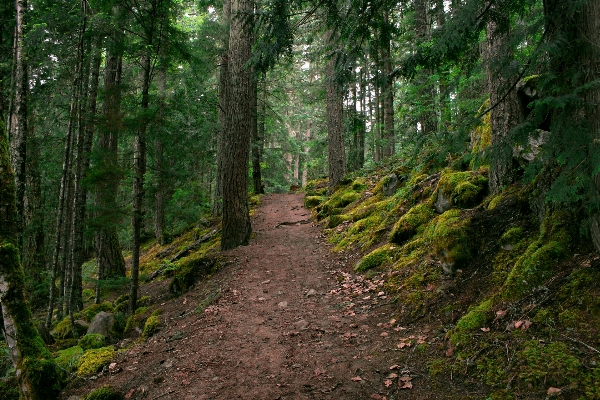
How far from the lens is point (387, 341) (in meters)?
4.52

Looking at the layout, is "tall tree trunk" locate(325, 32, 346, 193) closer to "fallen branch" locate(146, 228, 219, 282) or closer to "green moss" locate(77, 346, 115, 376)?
"fallen branch" locate(146, 228, 219, 282)

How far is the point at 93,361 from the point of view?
545 cm

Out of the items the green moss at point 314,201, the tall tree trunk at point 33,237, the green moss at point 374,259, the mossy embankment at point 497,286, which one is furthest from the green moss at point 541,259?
the tall tree trunk at point 33,237

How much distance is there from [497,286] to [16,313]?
6079 millimetres

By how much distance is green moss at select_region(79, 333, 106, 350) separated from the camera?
6691mm

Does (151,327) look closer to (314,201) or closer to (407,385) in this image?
(407,385)

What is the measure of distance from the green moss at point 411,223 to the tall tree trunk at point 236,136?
4042 millimetres

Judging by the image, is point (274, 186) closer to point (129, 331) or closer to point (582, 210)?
point (129, 331)

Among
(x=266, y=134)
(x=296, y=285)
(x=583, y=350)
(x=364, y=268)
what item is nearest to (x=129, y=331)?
(x=296, y=285)

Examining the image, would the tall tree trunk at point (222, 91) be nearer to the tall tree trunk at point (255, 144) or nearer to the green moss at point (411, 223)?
the tall tree trunk at point (255, 144)

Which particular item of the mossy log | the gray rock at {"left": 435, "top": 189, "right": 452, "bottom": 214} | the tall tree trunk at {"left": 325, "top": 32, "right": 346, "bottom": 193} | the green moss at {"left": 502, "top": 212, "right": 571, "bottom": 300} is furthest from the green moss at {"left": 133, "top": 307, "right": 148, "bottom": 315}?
the tall tree trunk at {"left": 325, "top": 32, "right": 346, "bottom": 193}

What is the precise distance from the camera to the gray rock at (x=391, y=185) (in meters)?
10.7

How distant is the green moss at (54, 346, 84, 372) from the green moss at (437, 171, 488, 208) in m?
7.13

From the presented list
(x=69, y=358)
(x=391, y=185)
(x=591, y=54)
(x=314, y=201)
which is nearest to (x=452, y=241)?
(x=591, y=54)
